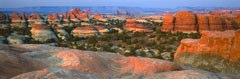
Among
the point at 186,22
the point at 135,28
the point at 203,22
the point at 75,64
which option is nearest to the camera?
the point at 75,64

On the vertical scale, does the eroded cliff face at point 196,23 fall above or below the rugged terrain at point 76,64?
below

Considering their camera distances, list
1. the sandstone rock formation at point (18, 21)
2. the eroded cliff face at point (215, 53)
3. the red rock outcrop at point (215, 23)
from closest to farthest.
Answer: the eroded cliff face at point (215, 53) < the red rock outcrop at point (215, 23) < the sandstone rock formation at point (18, 21)

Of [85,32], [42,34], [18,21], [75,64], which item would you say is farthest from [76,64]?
[18,21]

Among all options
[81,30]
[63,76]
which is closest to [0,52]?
[63,76]

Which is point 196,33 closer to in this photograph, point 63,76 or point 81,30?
point 81,30

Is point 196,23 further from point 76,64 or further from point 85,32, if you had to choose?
point 76,64

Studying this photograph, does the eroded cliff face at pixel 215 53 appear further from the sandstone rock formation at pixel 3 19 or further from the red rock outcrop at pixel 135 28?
the sandstone rock formation at pixel 3 19

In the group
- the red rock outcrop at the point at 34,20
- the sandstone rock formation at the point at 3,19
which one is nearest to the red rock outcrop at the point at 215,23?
the red rock outcrop at the point at 34,20
